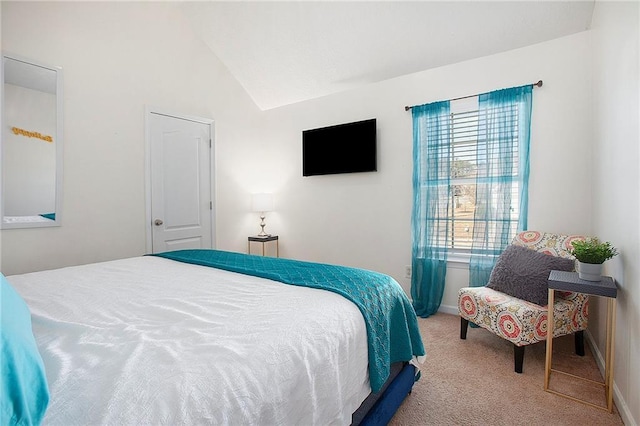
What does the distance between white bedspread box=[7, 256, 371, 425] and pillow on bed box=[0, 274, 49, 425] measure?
56mm

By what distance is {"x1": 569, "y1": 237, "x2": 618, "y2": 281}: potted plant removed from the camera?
171 centimetres

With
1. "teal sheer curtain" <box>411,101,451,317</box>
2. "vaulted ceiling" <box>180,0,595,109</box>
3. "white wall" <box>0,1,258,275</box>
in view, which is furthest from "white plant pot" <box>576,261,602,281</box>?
"white wall" <box>0,1,258,275</box>

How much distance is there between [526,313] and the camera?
2004 mm

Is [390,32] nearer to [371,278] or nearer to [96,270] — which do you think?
[371,278]

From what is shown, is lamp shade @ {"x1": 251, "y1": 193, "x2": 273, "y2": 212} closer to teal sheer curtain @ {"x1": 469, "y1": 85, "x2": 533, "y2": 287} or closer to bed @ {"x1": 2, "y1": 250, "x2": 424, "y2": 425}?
bed @ {"x1": 2, "y1": 250, "x2": 424, "y2": 425}

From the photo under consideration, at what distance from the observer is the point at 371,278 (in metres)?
1.63

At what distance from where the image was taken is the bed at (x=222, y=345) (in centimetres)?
72

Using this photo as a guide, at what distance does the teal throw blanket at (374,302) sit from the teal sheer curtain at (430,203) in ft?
5.03

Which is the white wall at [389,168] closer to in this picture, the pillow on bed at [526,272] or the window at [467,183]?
the window at [467,183]

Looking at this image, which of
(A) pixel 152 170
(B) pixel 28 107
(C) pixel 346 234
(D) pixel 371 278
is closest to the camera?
(D) pixel 371 278

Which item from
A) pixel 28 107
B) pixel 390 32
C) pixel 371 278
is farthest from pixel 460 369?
pixel 28 107

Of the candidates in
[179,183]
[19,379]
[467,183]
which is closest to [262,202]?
[179,183]

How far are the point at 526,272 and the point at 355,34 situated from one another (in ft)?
8.42

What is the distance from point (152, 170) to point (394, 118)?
260 cm
